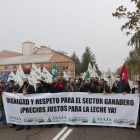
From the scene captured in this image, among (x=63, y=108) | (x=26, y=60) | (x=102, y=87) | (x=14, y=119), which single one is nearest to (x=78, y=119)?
(x=63, y=108)

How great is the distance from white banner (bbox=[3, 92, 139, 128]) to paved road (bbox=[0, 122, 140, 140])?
24 cm

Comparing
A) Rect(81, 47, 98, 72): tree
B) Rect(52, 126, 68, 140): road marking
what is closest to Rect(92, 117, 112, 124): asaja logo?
Rect(52, 126, 68, 140): road marking

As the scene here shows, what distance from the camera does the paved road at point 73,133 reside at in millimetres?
4828

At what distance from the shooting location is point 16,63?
63344mm

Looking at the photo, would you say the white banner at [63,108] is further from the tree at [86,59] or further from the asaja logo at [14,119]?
the tree at [86,59]

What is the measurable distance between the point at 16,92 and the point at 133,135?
154 inches

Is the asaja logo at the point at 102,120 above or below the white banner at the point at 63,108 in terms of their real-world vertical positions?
below

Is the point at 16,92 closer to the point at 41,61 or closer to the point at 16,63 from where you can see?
the point at 41,61

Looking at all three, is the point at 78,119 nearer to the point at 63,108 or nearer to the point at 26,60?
the point at 63,108

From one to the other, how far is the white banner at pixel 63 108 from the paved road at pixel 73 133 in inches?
9.4

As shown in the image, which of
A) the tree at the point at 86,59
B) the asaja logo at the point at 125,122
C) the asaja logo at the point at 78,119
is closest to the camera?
the asaja logo at the point at 125,122

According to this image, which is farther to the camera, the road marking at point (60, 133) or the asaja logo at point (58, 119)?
the asaja logo at point (58, 119)

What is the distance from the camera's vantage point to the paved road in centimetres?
483

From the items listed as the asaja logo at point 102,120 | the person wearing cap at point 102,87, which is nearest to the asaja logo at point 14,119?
the asaja logo at point 102,120
